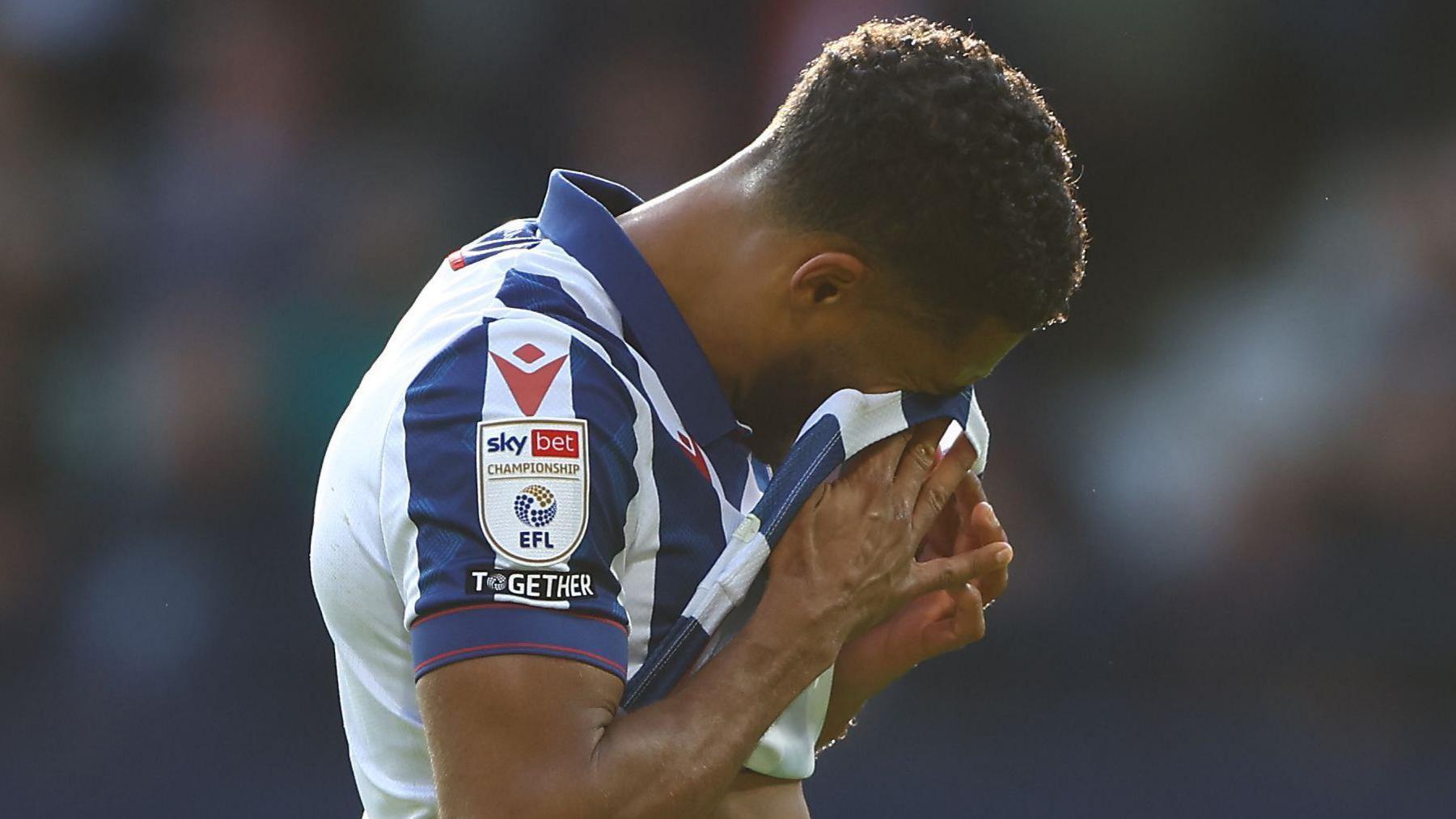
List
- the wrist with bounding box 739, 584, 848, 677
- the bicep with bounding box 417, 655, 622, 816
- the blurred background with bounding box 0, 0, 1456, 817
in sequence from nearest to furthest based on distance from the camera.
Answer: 1. the bicep with bounding box 417, 655, 622, 816
2. the wrist with bounding box 739, 584, 848, 677
3. the blurred background with bounding box 0, 0, 1456, 817

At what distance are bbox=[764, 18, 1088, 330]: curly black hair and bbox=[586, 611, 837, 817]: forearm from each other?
18.6 inches

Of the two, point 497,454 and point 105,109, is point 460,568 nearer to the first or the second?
point 497,454

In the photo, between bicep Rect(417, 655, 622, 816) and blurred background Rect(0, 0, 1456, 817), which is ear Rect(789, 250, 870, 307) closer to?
bicep Rect(417, 655, 622, 816)

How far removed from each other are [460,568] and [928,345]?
70 centimetres

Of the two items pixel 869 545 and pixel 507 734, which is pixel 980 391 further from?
pixel 507 734

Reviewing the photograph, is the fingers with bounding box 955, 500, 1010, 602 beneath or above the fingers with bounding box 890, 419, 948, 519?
beneath

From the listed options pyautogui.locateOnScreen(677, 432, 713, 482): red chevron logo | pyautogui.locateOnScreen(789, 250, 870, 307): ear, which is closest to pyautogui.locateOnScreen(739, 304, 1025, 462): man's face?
pyautogui.locateOnScreen(789, 250, 870, 307): ear

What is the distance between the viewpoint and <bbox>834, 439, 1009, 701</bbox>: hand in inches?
91.1

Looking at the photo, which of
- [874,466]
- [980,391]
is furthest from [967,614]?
[980,391]

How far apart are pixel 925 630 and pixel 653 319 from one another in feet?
2.16

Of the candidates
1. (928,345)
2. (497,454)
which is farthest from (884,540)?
(497,454)

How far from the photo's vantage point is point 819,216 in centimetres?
200

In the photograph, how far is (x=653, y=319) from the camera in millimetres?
1981

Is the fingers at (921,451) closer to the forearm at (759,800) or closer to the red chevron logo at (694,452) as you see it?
the red chevron logo at (694,452)
